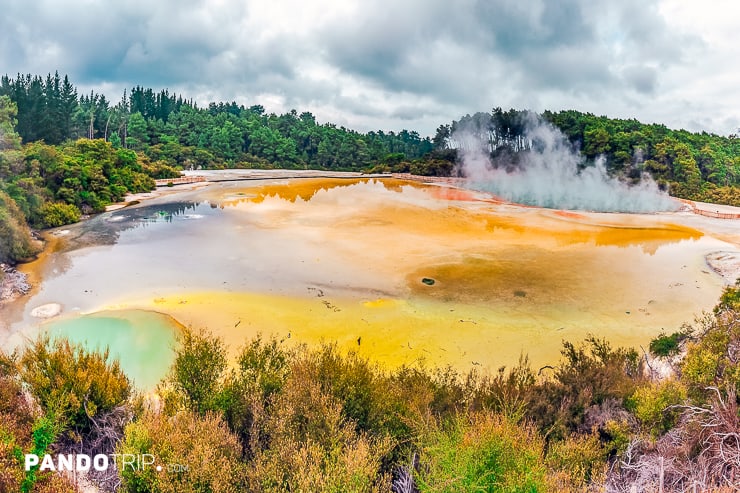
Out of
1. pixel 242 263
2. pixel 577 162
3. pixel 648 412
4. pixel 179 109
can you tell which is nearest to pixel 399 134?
pixel 179 109

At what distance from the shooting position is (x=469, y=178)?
56344 mm

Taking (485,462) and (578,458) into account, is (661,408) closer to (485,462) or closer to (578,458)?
(578,458)

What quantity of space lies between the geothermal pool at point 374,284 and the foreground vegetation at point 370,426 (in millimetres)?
2421

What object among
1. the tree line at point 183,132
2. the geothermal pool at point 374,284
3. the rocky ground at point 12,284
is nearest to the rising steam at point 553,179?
the geothermal pool at point 374,284

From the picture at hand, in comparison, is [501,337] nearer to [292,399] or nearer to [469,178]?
[292,399]

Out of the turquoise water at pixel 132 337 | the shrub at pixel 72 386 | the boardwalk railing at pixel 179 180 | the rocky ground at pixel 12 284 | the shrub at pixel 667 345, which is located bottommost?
the turquoise water at pixel 132 337

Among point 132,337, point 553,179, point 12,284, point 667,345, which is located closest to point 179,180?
point 12,284

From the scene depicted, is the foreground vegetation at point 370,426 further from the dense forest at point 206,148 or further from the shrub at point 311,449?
the dense forest at point 206,148

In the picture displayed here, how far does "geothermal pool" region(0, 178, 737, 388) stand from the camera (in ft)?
34.7

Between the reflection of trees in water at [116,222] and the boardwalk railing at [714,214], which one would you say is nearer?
the reflection of trees in water at [116,222]

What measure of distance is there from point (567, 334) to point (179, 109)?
89.7 meters

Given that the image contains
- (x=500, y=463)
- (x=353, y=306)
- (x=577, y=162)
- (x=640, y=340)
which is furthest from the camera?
(x=577, y=162)

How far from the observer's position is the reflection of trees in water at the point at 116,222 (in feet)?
65.0

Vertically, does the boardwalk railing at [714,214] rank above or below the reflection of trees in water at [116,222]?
above
